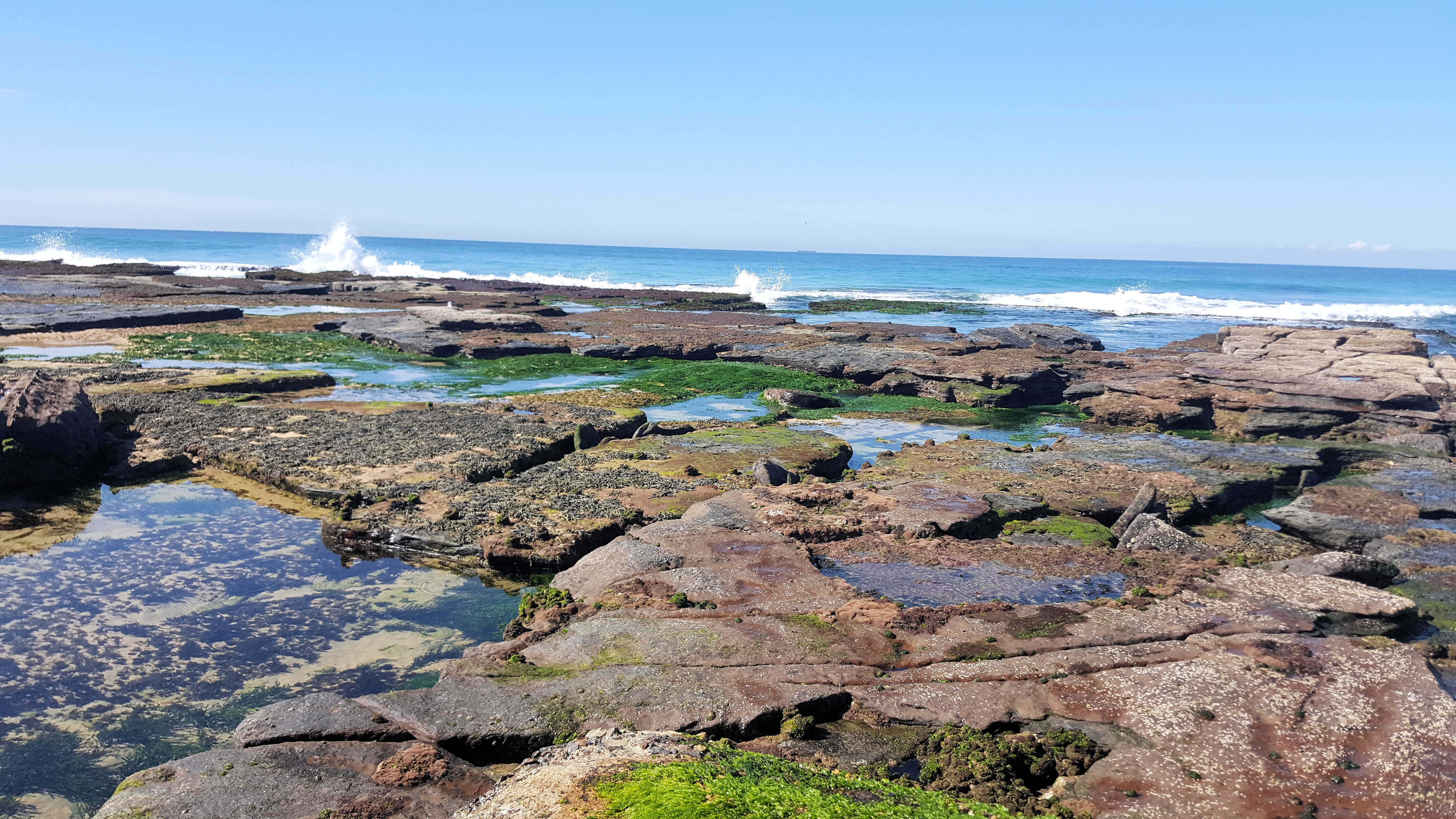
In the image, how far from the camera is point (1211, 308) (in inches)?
2685


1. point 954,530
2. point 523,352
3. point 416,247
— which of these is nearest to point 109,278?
point 523,352

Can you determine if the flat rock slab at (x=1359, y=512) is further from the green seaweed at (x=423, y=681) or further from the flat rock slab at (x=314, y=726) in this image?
the flat rock slab at (x=314, y=726)

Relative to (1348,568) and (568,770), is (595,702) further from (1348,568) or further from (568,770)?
(1348,568)

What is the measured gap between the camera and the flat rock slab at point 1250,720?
5.19m

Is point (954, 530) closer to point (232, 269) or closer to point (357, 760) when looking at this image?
point (357, 760)

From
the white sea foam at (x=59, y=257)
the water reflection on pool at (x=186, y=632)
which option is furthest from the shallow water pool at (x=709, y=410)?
the white sea foam at (x=59, y=257)

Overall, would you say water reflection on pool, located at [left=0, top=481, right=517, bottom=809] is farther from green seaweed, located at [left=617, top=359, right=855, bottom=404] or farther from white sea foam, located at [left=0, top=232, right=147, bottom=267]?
white sea foam, located at [left=0, top=232, right=147, bottom=267]

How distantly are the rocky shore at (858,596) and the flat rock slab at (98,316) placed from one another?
9.52 metres

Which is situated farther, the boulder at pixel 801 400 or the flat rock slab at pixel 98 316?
the flat rock slab at pixel 98 316

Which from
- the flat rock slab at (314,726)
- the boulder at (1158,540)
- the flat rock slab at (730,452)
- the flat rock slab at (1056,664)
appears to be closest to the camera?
the flat rock slab at (314,726)

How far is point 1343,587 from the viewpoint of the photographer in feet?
27.3

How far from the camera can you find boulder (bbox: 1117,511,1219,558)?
997 cm

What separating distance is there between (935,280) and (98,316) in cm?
8428

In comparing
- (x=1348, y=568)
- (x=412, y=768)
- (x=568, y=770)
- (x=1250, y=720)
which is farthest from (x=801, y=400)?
(x=568, y=770)
